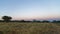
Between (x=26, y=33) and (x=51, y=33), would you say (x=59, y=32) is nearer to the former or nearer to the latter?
(x=51, y=33)

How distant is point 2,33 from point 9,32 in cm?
92

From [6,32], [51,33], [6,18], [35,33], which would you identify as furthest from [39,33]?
[6,18]

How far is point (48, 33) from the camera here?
17.3 m

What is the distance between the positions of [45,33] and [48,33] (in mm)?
425

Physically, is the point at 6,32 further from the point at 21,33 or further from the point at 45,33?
the point at 45,33

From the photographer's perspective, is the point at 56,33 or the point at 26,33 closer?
the point at 26,33

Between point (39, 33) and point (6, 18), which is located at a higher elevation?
point (6, 18)

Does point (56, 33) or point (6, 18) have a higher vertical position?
point (6, 18)

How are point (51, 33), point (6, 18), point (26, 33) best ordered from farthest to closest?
point (6, 18) → point (51, 33) → point (26, 33)

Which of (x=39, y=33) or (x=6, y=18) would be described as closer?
(x=39, y=33)

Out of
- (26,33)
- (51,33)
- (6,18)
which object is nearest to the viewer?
(26,33)

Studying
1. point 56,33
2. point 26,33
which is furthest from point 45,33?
point 26,33

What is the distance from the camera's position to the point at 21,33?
16.5 meters

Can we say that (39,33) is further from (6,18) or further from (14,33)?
(6,18)
